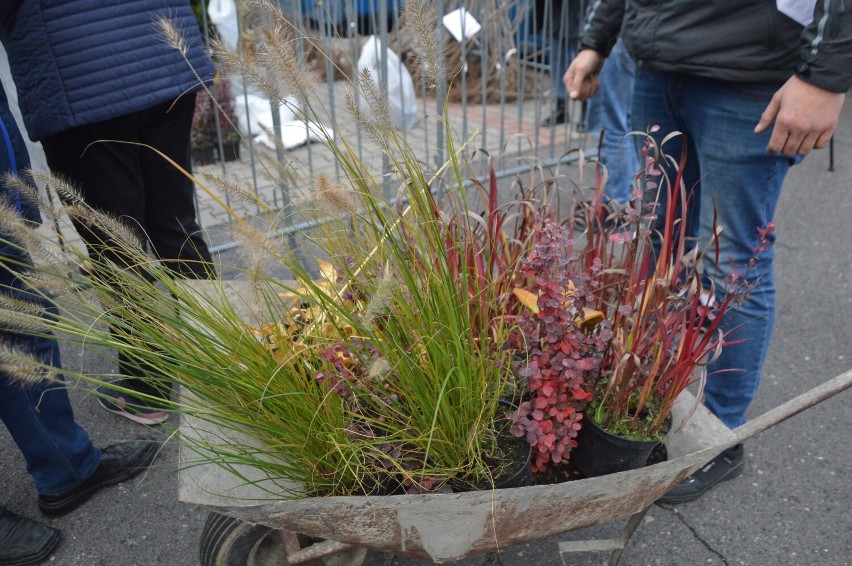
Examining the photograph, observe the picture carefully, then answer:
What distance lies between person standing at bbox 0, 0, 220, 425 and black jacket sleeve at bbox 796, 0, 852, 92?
5.00 feet

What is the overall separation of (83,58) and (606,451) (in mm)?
1751

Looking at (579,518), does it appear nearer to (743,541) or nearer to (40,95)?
(743,541)

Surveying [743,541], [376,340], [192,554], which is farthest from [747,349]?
[192,554]

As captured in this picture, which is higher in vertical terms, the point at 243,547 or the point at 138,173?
the point at 138,173

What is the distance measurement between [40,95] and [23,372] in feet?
3.37

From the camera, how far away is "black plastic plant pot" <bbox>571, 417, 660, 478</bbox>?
5.37 feet

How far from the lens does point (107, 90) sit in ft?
6.82

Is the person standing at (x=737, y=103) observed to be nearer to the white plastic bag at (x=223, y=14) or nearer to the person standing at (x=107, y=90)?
the person standing at (x=107, y=90)

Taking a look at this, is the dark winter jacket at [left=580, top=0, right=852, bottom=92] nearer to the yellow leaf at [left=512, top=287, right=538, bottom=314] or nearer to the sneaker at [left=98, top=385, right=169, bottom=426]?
the yellow leaf at [left=512, top=287, right=538, bottom=314]

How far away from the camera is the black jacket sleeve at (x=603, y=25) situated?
2.44 meters

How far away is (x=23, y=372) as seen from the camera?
133 centimetres

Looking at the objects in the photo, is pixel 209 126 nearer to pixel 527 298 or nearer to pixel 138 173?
pixel 138 173

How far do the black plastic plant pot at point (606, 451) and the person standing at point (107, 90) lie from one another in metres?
1.03

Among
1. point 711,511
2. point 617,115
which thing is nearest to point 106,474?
point 711,511
